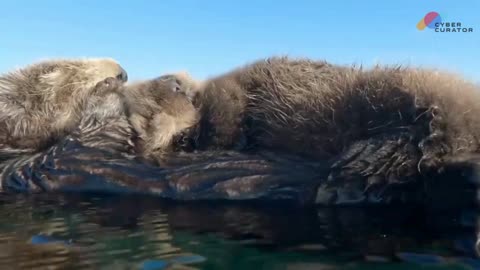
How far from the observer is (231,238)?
197 cm

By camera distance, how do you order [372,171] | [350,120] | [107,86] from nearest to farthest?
[372,171]
[350,120]
[107,86]

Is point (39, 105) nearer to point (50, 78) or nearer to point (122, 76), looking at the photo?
point (50, 78)

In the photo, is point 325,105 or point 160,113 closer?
point 325,105

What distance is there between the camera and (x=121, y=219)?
2387 millimetres

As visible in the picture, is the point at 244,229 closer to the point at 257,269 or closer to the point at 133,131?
the point at 257,269

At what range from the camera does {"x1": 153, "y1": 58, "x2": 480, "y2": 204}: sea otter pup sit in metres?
2.33

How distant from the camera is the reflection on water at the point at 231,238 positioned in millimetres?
1637

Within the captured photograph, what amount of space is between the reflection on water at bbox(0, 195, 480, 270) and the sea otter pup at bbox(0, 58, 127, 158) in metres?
0.96

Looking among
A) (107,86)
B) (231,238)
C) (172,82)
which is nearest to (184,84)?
(172,82)

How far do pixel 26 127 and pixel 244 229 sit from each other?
86.4 inches

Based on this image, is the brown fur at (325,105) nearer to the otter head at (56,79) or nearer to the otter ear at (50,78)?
the otter head at (56,79)

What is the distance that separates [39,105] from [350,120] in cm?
231

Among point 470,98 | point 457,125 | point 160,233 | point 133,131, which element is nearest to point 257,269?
point 160,233

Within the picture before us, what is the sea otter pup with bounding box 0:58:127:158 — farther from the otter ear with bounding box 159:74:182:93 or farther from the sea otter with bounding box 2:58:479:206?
the otter ear with bounding box 159:74:182:93
